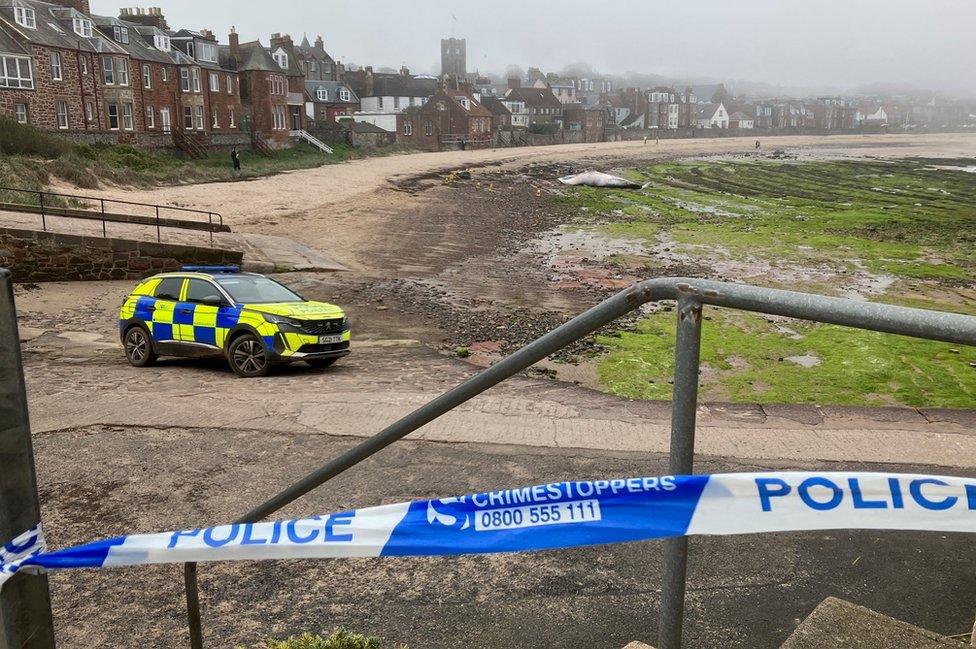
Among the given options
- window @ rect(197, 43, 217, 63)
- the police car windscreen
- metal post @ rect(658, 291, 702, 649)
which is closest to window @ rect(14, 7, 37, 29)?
window @ rect(197, 43, 217, 63)

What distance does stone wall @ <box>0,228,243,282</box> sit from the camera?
21.9 meters

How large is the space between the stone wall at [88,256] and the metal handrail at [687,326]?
23.2 metres

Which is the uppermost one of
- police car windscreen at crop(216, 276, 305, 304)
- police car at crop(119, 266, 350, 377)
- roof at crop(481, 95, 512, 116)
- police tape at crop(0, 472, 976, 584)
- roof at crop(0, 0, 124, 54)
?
roof at crop(0, 0, 124, 54)

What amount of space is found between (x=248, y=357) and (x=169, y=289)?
7.12 feet

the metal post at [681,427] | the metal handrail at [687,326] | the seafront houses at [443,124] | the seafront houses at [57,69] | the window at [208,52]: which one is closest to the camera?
the metal handrail at [687,326]

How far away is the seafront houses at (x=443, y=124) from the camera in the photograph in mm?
92875

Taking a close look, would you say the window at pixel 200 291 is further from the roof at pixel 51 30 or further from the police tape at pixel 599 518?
the roof at pixel 51 30

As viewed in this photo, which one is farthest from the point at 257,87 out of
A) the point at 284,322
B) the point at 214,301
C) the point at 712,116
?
the point at 712,116

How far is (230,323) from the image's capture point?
1402 cm

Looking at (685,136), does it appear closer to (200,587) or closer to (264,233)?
(264,233)

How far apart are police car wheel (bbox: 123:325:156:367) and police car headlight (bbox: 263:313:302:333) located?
2.83 metres

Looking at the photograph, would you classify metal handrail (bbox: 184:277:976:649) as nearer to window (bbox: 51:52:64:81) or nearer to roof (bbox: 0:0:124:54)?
roof (bbox: 0:0:124:54)

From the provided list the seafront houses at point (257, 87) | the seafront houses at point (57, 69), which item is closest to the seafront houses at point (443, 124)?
the seafront houses at point (257, 87)

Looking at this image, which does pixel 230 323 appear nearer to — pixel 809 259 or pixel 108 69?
pixel 809 259
